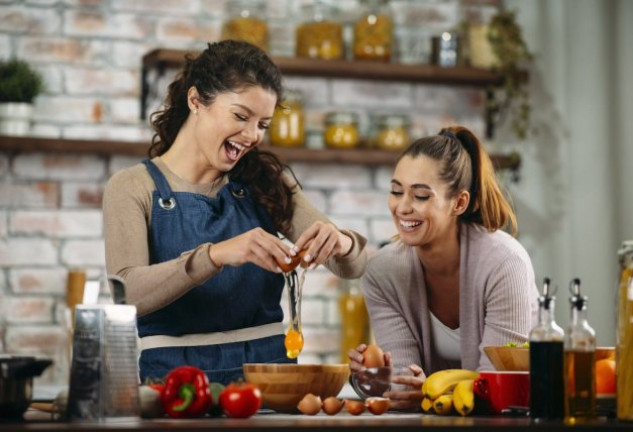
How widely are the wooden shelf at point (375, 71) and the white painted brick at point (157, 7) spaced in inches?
7.7

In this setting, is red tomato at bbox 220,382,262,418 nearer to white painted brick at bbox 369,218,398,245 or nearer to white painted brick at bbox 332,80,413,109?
white painted brick at bbox 369,218,398,245

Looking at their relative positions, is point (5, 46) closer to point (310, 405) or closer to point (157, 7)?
point (157, 7)

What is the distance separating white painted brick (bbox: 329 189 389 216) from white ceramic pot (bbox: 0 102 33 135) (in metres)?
1.17

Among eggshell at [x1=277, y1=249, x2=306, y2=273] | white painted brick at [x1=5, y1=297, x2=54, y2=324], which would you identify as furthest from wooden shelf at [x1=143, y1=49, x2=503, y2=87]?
eggshell at [x1=277, y1=249, x2=306, y2=273]

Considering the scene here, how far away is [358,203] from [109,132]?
979 mm

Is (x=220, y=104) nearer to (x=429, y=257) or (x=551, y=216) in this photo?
(x=429, y=257)

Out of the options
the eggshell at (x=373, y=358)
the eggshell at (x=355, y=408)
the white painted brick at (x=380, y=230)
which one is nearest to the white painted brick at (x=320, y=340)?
the white painted brick at (x=380, y=230)

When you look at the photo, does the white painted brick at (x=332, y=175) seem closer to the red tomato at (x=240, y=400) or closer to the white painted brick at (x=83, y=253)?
the white painted brick at (x=83, y=253)

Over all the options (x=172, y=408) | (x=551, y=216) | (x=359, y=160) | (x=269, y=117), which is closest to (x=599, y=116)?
(x=551, y=216)

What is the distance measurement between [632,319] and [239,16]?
256 cm

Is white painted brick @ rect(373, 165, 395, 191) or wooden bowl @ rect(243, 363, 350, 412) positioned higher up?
white painted brick @ rect(373, 165, 395, 191)

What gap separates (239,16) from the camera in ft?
13.3

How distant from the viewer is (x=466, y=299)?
9.11 feet

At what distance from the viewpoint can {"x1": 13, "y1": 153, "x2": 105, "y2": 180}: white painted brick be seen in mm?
3951
